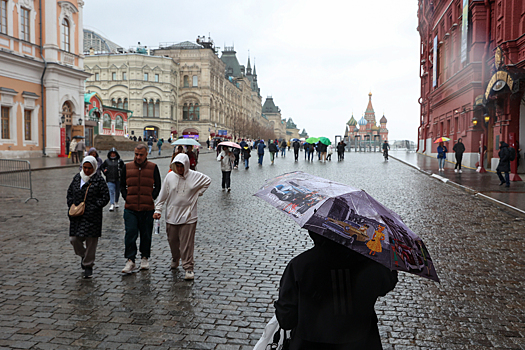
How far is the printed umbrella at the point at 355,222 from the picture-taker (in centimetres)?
239

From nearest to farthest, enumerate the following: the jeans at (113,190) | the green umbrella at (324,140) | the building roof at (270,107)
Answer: the jeans at (113,190)
the green umbrella at (324,140)
the building roof at (270,107)

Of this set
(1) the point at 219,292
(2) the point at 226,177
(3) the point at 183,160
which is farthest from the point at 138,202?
(2) the point at 226,177

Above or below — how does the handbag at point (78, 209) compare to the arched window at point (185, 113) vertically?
below

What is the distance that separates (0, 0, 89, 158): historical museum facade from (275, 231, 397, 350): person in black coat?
3161 cm

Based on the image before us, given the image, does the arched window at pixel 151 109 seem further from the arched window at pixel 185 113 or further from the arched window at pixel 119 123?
the arched window at pixel 119 123

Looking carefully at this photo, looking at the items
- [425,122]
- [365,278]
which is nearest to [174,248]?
[365,278]

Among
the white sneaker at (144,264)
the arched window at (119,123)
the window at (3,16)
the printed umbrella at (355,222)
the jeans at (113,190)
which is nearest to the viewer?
the printed umbrella at (355,222)

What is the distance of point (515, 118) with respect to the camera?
20.3 metres

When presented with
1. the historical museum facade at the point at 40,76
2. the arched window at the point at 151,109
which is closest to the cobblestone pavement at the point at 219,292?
the historical museum facade at the point at 40,76

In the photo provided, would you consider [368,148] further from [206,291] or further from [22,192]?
[206,291]

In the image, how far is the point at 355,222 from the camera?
246cm

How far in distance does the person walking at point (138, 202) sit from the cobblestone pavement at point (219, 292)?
33 centimetres

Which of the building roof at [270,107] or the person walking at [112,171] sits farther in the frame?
the building roof at [270,107]

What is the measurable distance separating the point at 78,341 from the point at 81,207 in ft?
6.92
